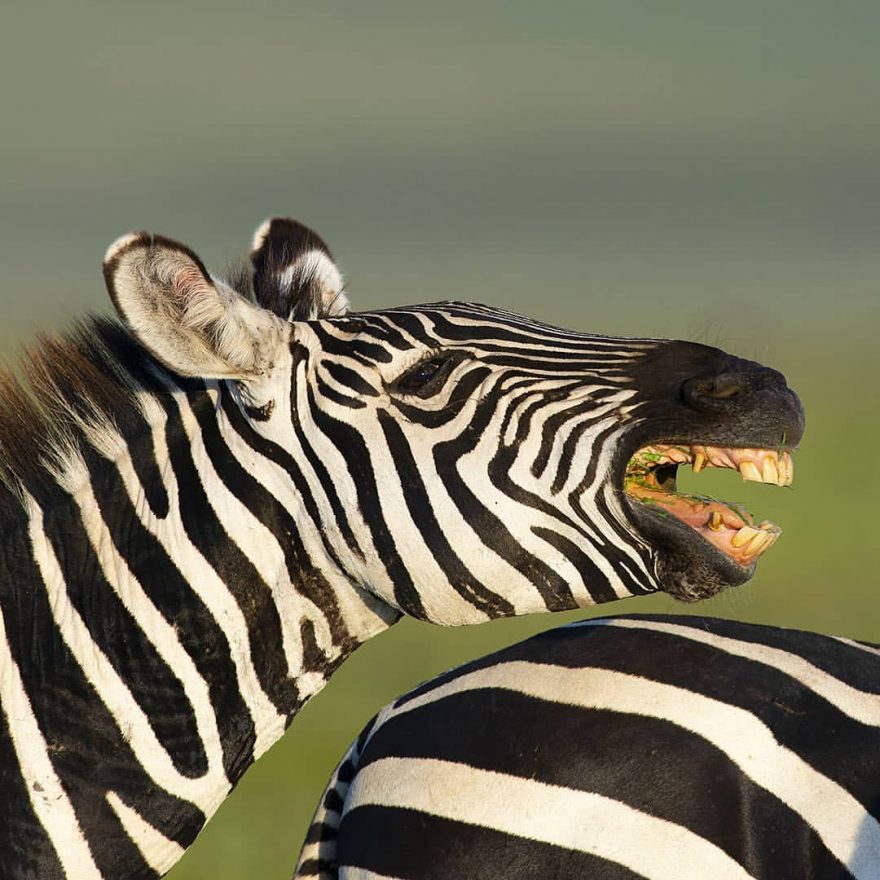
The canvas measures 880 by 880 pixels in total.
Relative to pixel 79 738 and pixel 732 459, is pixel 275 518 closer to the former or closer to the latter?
pixel 79 738

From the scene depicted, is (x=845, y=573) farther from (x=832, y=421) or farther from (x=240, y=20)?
(x=240, y=20)

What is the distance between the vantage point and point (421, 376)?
13.0ft

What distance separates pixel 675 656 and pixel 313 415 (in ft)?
4.02

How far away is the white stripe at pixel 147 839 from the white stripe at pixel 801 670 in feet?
4.65

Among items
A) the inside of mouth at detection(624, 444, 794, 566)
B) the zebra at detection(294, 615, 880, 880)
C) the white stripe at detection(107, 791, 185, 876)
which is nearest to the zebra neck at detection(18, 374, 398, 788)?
the white stripe at detection(107, 791, 185, 876)

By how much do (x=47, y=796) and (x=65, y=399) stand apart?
43.8 inches

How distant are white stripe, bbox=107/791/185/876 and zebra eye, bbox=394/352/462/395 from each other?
4.44 feet

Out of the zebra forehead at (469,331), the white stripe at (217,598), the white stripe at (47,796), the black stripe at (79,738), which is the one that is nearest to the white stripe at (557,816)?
the white stripe at (217,598)

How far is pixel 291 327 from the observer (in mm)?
4086

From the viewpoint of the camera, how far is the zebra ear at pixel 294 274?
4.43 meters

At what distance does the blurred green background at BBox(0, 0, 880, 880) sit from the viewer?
65.5 metres

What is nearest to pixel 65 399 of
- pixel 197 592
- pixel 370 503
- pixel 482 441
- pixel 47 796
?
pixel 197 592

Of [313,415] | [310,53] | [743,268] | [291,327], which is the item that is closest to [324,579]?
[313,415]

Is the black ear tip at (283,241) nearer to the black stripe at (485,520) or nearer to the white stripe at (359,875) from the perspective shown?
the black stripe at (485,520)
